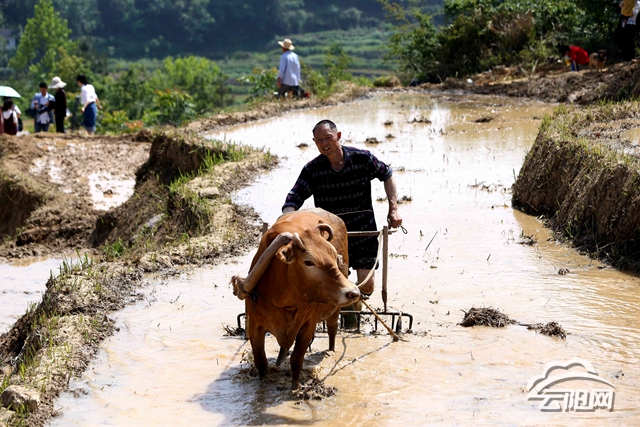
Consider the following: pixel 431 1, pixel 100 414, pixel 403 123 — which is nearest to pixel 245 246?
pixel 100 414

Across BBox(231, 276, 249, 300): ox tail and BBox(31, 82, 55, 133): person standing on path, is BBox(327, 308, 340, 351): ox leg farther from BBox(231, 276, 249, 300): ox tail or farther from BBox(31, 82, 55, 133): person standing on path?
BBox(31, 82, 55, 133): person standing on path

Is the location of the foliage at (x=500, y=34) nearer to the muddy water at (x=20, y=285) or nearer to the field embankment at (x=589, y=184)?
the field embankment at (x=589, y=184)

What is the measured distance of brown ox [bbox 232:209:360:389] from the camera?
16.7 feet

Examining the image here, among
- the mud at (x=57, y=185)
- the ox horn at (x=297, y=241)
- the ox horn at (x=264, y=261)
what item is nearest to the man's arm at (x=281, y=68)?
the mud at (x=57, y=185)

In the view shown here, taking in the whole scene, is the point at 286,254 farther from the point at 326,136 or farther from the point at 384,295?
the point at 384,295

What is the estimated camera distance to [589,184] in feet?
29.8

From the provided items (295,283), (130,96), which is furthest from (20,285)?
(130,96)

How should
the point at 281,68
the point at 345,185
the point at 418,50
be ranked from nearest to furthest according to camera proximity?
the point at 345,185
the point at 281,68
the point at 418,50

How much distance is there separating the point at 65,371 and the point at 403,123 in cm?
1166

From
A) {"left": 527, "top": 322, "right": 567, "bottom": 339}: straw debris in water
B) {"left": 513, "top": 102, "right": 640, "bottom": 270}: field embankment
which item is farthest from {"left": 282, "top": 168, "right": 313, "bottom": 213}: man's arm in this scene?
{"left": 513, "top": 102, "right": 640, "bottom": 270}: field embankment

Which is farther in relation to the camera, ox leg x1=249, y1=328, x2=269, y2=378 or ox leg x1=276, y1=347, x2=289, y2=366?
ox leg x1=276, y1=347, x2=289, y2=366

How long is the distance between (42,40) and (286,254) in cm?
9062

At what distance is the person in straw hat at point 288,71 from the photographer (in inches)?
759

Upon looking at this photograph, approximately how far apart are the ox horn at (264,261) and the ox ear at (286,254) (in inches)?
1.6
